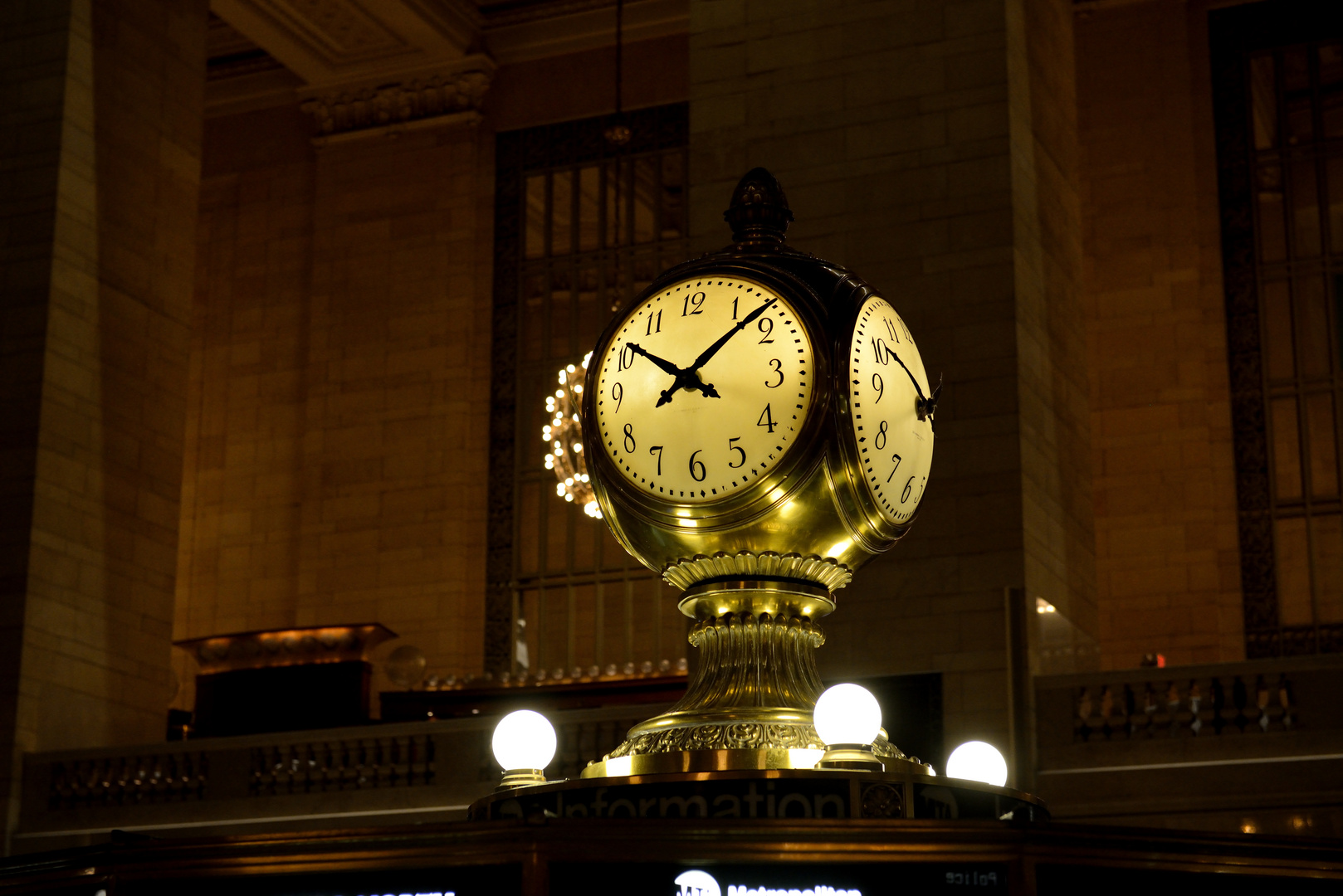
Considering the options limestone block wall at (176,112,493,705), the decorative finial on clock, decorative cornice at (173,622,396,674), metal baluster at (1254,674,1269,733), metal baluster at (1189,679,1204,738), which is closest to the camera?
the decorative finial on clock

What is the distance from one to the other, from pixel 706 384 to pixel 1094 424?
15043 mm

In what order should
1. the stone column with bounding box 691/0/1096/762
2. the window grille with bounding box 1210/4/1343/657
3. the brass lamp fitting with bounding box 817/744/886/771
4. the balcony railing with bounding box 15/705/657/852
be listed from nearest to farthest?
the brass lamp fitting with bounding box 817/744/886/771 → the stone column with bounding box 691/0/1096/762 → the balcony railing with bounding box 15/705/657/852 → the window grille with bounding box 1210/4/1343/657

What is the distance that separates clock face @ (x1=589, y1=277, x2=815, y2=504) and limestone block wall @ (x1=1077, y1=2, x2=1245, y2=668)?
14.1 m

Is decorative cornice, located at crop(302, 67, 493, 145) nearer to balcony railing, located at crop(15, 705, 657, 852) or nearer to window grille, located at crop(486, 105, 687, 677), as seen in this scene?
A: window grille, located at crop(486, 105, 687, 677)

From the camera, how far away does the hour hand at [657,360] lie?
1.68 m

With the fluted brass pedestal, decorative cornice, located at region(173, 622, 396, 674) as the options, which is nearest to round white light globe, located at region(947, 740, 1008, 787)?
the fluted brass pedestal

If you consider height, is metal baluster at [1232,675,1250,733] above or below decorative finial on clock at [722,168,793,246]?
above

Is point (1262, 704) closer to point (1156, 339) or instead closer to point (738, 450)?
point (1156, 339)

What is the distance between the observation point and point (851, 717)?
57.6 inches

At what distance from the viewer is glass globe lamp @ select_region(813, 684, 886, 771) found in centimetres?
145

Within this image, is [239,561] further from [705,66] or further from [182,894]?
[182,894]

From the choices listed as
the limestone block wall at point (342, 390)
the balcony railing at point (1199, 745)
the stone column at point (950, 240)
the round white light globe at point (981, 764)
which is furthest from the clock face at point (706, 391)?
the limestone block wall at point (342, 390)

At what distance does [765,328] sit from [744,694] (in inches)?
13.0

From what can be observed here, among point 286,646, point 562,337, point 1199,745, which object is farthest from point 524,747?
point 562,337
